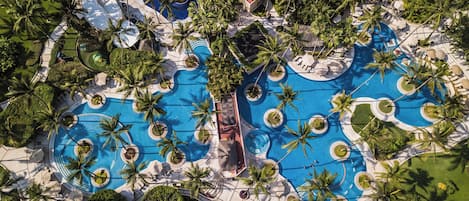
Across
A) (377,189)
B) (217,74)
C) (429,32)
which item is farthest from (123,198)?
(429,32)

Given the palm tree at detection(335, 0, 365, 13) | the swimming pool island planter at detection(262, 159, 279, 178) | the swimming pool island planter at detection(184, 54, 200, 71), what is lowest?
the swimming pool island planter at detection(262, 159, 279, 178)

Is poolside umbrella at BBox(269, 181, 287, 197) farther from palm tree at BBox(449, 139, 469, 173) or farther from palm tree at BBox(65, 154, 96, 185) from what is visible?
palm tree at BBox(449, 139, 469, 173)

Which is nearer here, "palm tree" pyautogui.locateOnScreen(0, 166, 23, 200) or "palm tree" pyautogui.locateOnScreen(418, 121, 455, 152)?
"palm tree" pyautogui.locateOnScreen(0, 166, 23, 200)

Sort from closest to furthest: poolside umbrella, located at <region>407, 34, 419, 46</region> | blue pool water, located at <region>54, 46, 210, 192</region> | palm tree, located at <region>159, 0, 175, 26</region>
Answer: blue pool water, located at <region>54, 46, 210, 192</region> < palm tree, located at <region>159, 0, 175, 26</region> < poolside umbrella, located at <region>407, 34, 419, 46</region>

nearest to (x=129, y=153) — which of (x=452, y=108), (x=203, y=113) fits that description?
(x=203, y=113)

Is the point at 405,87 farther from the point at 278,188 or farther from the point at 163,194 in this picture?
the point at 163,194

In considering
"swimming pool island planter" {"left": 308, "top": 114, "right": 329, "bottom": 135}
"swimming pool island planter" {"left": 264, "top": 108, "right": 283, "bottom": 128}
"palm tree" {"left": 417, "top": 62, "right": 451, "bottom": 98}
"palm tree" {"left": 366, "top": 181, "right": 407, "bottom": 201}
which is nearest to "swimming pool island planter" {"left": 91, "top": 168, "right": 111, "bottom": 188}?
"swimming pool island planter" {"left": 264, "top": 108, "right": 283, "bottom": 128}
